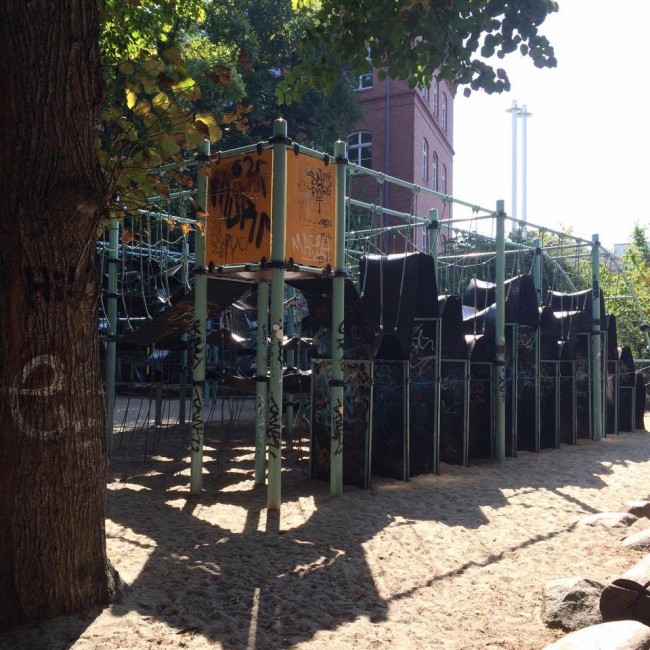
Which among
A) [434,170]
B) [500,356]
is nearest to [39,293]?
[500,356]

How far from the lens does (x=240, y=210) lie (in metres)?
7.71

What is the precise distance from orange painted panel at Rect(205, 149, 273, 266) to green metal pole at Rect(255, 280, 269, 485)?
3.00ft

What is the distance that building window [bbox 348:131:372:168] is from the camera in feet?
108

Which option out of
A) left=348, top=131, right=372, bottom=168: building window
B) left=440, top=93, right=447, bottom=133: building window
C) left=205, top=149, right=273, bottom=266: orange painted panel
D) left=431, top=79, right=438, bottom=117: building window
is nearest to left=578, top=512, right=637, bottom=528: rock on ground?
left=205, top=149, right=273, bottom=266: orange painted panel

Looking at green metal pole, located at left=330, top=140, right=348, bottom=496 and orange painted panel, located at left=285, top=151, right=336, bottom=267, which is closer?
orange painted panel, located at left=285, top=151, right=336, bottom=267

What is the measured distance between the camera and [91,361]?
14.0ft

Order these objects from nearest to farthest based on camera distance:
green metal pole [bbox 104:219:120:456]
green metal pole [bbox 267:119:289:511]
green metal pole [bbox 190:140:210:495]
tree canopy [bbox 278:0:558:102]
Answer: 1. tree canopy [bbox 278:0:558:102]
2. green metal pole [bbox 267:119:289:511]
3. green metal pole [bbox 190:140:210:495]
4. green metal pole [bbox 104:219:120:456]

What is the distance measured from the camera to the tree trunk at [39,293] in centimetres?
400

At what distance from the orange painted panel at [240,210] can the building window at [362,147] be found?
83.8 feet

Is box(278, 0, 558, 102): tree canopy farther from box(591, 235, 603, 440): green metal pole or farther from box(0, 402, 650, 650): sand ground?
box(591, 235, 603, 440): green metal pole

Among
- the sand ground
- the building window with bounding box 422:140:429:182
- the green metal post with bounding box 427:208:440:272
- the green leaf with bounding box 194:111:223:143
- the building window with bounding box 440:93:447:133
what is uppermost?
the building window with bounding box 440:93:447:133

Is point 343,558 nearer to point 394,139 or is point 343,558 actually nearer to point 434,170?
point 394,139

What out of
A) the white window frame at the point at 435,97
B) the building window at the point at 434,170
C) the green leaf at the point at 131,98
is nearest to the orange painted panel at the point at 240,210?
the green leaf at the point at 131,98

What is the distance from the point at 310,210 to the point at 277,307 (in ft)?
3.81
